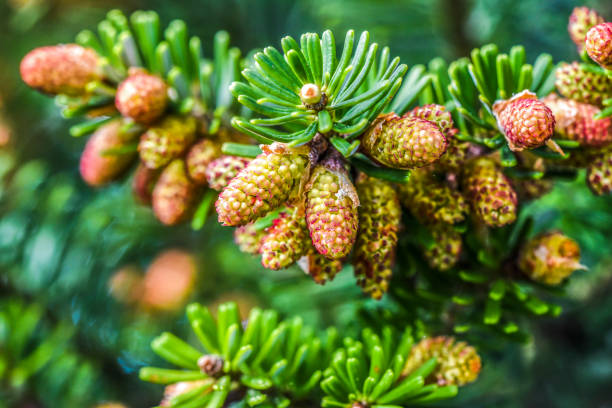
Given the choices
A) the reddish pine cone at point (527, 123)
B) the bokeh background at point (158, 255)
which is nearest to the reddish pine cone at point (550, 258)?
the reddish pine cone at point (527, 123)

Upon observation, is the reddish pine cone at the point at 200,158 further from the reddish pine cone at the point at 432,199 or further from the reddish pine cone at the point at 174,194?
the reddish pine cone at the point at 432,199

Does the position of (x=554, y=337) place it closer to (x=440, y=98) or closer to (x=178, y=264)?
(x=440, y=98)

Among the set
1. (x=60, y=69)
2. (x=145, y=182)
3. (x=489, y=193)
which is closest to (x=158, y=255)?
(x=145, y=182)

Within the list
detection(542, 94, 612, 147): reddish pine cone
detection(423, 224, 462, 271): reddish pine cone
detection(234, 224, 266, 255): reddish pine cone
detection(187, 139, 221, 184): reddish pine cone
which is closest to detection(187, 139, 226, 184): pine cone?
detection(187, 139, 221, 184): reddish pine cone

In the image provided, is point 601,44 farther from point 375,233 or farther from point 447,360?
point 447,360

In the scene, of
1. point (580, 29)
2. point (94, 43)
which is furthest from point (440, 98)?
point (94, 43)

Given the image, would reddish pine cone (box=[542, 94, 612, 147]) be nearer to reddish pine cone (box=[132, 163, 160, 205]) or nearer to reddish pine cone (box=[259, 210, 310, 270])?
reddish pine cone (box=[259, 210, 310, 270])
